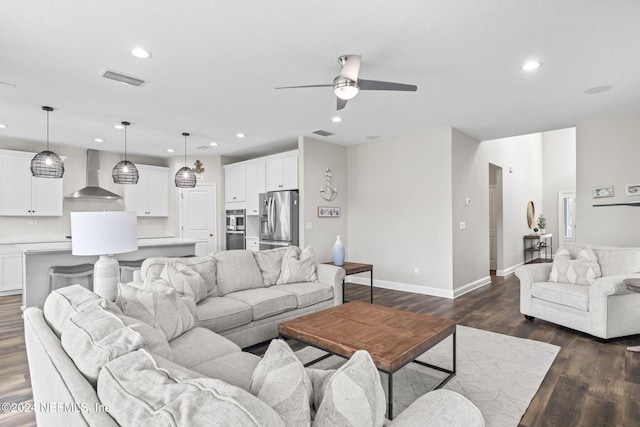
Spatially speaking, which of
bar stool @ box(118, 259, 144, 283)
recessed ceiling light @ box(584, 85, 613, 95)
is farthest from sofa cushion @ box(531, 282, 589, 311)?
bar stool @ box(118, 259, 144, 283)

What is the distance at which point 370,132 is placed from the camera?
5.49 meters

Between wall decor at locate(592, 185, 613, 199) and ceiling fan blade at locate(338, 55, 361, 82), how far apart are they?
4.37 metres

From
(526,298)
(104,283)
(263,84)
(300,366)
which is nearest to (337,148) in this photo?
(263,84)

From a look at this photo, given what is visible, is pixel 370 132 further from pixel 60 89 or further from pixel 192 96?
pixel 60 89

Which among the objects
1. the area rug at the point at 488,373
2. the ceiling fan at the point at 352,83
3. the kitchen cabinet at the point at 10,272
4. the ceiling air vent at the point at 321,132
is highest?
the ceiling air vent at the point at 321,132

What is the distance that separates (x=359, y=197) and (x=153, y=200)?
4.55 m

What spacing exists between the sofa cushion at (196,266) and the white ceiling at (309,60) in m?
1.78

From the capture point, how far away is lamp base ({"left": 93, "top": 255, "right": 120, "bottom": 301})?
216cm

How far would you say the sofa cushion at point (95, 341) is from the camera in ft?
3.26

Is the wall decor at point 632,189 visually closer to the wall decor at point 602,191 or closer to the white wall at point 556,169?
the wall decor at point 602,191

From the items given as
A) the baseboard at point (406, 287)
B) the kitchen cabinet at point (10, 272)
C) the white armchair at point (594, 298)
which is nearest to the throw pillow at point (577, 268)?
the white armchair at point (594, 298)

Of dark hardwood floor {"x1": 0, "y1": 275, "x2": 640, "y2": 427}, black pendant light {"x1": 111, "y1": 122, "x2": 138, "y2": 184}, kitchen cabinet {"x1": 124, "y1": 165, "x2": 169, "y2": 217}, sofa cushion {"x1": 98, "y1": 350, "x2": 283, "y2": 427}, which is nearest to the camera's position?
sofa cushion {"x1": 98, "y1": 350, "x2": 283, "y2": 427}

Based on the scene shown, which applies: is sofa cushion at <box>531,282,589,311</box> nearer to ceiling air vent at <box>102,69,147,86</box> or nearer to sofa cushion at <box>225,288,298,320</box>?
sofa cushion at <box>225,288,298,320</box>

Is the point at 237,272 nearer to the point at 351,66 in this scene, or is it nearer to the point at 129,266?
the point at 129,266
